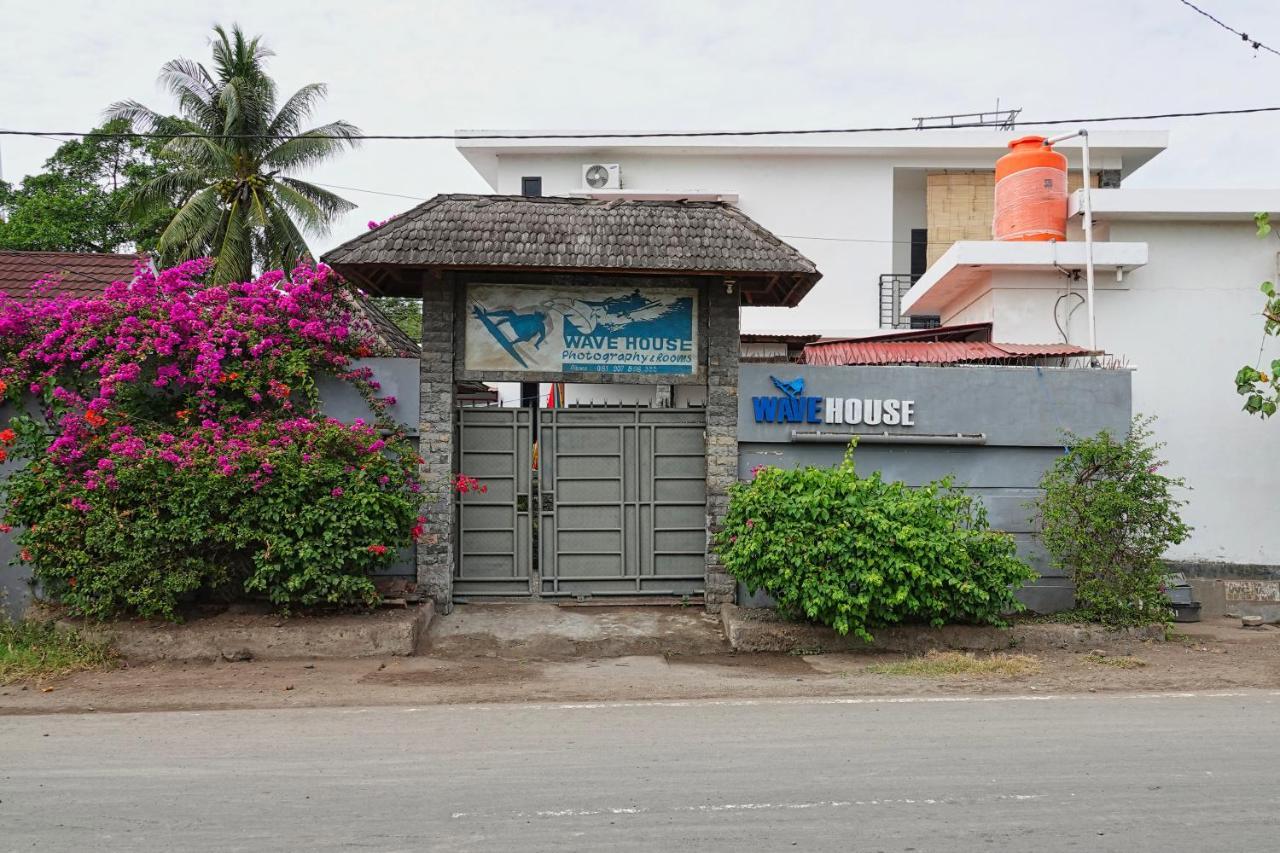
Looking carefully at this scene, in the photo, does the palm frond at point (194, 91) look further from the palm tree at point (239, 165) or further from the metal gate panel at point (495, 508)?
the metal gate panel at point (495, 508)

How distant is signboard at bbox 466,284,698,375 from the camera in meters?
11.5

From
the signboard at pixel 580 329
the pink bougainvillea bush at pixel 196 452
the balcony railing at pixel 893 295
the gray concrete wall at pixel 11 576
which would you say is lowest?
the gray concrete wall at pixel 11 576

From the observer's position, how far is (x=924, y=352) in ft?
46.2

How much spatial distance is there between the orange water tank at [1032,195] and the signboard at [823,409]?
6.19 metres

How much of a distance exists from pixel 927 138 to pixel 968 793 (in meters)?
21.8

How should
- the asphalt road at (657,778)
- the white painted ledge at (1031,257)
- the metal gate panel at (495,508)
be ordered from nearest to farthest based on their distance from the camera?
the asphalt road at (657,778), the metal gate panel at (495,508), the white painted ledge at (1031,257)

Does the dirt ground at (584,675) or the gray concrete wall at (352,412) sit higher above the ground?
the gray concrete wall at (352,412)

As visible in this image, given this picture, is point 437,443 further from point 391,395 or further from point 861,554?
point 861,554

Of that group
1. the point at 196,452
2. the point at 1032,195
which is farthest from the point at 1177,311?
the point at 196,452

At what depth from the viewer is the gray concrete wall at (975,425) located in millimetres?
11656

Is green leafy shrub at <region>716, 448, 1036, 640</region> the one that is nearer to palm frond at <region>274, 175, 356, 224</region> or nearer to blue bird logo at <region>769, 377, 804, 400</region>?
blue bird logo at <region>769, 377, 804, 400</region>

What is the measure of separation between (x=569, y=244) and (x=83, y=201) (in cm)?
2350

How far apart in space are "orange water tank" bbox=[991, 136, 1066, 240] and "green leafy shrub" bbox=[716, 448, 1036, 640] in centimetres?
751

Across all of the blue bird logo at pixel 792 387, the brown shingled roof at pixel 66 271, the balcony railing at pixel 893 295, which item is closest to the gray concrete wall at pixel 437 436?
the blue bird logo at pixel 792 387
